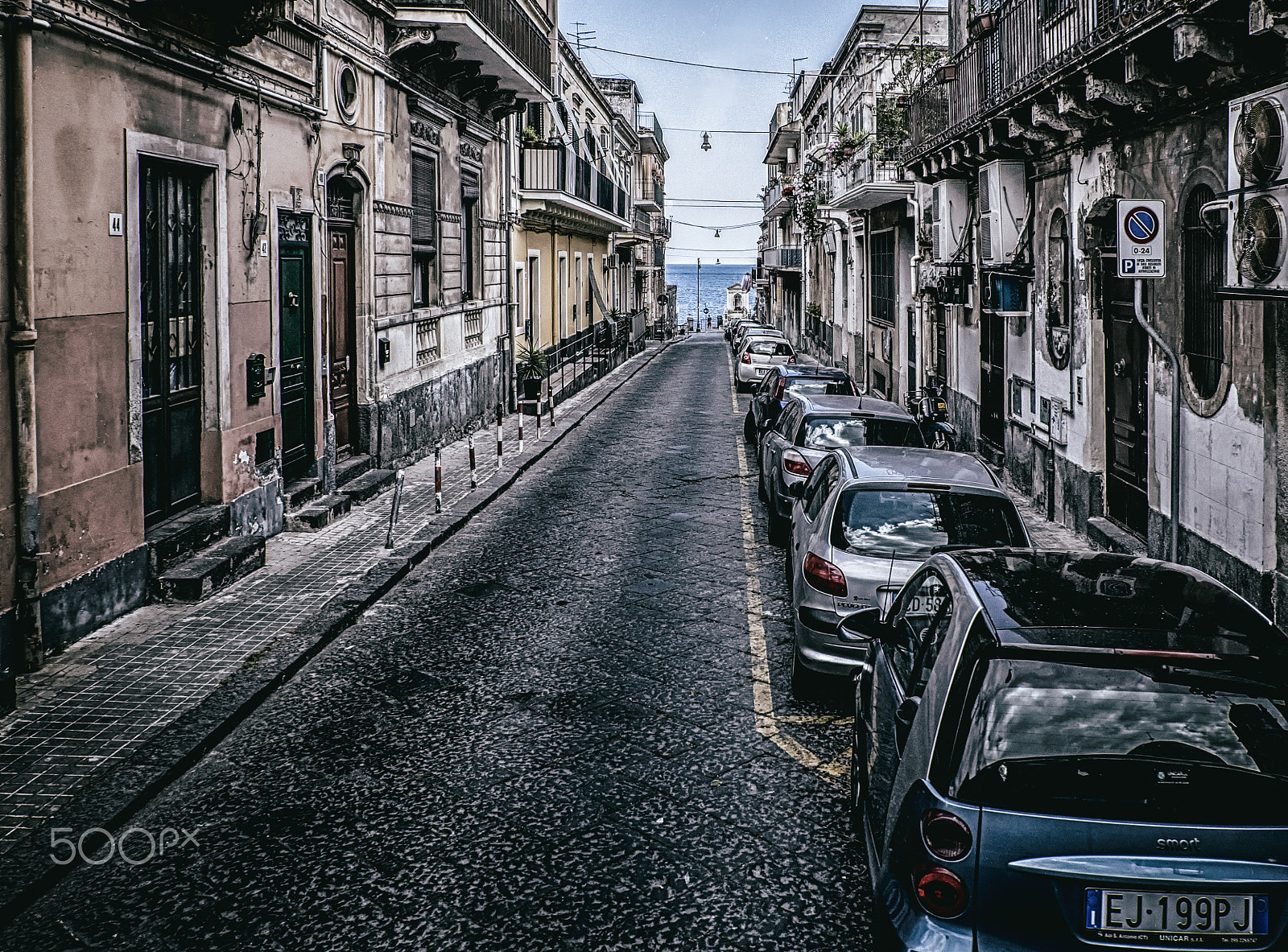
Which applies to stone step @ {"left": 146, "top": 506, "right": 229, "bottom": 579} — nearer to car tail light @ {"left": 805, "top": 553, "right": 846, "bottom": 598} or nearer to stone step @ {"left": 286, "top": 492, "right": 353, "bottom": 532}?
stone step @ {"left": 286, "top": 492, "right": 353, "bottom": 532}

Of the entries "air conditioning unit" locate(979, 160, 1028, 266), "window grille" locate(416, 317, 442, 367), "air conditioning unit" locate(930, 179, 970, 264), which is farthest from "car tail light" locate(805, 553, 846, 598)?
"air conditioning unit" locate(930, 179, 970, 264)

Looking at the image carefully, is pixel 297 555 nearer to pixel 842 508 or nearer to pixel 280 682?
pixel 280 682

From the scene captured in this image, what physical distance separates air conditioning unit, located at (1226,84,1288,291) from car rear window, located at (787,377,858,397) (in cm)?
856

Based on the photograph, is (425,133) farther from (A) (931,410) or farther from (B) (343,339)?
(A) (931,410)

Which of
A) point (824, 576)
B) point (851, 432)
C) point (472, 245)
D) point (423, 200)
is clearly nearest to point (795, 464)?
point (851, 432)

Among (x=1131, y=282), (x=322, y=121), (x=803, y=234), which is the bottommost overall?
(x=1131, y=282)

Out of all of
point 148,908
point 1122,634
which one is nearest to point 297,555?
point 148,908

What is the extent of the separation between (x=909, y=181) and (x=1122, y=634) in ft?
69.9

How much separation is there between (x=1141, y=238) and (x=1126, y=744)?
5.74 meters

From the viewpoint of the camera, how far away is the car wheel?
744 centimetres

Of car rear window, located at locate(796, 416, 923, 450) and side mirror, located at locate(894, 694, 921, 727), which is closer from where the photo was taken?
side mirror, located at locate(894, 694, 921, 727)

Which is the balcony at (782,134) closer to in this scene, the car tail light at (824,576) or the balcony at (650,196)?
the balcony at (650,196)

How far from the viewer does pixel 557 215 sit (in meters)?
29.9

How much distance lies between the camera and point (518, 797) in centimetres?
605
